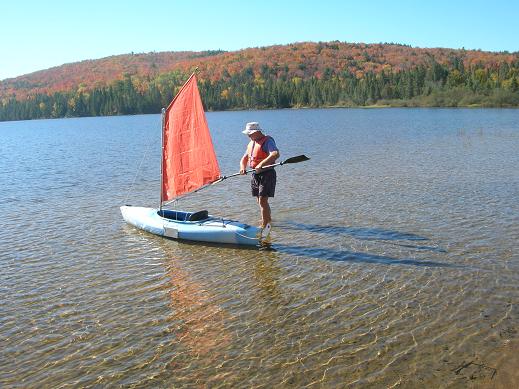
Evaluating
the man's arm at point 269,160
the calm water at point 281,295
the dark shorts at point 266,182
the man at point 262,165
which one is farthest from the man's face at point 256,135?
the calm water at point 281,295

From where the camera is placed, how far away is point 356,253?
38.9ft

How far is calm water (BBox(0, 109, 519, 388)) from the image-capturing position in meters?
7.07

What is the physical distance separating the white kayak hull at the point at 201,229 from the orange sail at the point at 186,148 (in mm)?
847

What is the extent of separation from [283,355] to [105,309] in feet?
12.0

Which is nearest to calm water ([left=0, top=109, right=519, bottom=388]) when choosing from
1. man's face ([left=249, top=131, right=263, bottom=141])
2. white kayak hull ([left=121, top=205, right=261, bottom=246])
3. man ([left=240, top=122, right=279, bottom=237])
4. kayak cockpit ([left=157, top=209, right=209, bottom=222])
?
white kayak hull ([left=121, top=205, right=261, bottom=246])

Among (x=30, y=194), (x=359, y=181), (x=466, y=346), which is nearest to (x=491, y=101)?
(x=359, y=181)

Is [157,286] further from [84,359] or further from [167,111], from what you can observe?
[167,111]

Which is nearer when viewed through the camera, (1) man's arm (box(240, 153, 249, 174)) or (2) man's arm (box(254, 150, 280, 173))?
(2) man's arm (box(254, 150, 280, 173))

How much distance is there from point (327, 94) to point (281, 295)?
144 m

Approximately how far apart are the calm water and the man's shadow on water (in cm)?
6

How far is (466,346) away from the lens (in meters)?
7.36

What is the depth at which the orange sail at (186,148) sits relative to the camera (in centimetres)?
1377

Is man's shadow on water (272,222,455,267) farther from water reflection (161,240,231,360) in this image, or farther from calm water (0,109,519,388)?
water reflection (161,240,231,360)

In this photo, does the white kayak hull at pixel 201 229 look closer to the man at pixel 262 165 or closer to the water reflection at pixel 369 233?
the man at pixel 262 165
